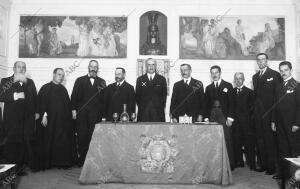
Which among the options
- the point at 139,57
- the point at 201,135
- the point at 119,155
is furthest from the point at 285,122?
the point at 139,57

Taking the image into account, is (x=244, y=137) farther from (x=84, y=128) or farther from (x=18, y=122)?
(x=18, y=122)

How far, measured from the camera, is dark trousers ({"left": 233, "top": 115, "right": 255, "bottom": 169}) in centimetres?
634

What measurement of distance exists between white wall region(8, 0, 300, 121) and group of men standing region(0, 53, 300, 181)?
149 centimetres

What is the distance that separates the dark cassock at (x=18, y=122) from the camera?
220 inches

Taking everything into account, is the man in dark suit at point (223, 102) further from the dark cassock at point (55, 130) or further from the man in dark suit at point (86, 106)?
the dark cassock at point (55, 130)

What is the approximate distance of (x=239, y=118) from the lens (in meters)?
6.39

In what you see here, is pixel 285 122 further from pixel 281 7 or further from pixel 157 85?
pixel 281 7

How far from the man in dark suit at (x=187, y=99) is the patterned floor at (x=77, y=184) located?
152 cm

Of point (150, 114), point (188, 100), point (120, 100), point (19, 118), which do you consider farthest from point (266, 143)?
point (19, 118)

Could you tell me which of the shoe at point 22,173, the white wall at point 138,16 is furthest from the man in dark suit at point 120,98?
the shoe at point 22,173

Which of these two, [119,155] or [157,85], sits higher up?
[157,85]

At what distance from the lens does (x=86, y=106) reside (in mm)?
6422

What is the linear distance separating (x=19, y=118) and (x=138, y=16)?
430 centimetres

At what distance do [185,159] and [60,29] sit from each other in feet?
17.7
